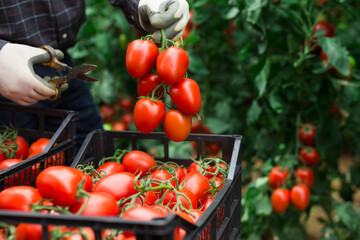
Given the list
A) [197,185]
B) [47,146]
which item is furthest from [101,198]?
[47,146]

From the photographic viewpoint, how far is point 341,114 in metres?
2.00

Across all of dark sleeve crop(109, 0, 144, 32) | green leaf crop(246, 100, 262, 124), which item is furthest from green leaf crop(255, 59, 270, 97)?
dark sleeve crop(109, 0, 144, 32)

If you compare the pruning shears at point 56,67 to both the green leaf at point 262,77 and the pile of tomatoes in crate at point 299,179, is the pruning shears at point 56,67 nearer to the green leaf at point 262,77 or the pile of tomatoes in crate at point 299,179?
the green leaf at point 262,77

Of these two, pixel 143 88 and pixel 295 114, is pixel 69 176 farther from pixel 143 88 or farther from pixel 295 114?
pixel 295 114

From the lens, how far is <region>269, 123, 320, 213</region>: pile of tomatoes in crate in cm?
171

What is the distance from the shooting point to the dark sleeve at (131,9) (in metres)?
1.16

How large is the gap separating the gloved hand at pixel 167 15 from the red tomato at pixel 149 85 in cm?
11

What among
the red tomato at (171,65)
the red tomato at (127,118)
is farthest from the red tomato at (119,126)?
the red tomato at (171,65)

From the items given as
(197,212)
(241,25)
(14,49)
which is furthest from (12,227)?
(241,25)

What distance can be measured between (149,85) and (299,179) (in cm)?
100

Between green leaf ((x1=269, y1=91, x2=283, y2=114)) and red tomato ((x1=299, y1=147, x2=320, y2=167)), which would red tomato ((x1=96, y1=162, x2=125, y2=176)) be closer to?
green leaf ((x1=269, y1=91, x2=283, y2=114))

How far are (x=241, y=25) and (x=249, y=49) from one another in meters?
0.34

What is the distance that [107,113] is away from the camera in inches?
102

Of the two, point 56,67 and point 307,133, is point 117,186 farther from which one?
point 307,133
